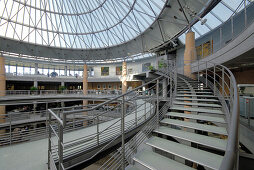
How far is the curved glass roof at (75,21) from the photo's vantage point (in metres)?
16.0

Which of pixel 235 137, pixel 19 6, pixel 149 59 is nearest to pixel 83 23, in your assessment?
pixel 19 6

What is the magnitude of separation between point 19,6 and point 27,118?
17875 millimetres

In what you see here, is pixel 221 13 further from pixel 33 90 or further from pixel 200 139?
pixel 33 90

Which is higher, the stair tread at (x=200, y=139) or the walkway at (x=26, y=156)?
the stair tread at (x=200, y=139)

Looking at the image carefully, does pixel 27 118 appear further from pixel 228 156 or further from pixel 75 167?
pixel 228 156

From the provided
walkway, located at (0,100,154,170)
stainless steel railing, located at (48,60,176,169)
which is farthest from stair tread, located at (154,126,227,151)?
walkway, located at (0,100,154,170)

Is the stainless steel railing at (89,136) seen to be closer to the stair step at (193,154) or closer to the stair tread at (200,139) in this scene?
the stair tread at (200,139)

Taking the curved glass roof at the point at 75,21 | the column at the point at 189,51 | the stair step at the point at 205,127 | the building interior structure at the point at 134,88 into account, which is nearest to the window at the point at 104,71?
the building interior structure at the point at 134,88

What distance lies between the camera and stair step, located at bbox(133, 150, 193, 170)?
230cm

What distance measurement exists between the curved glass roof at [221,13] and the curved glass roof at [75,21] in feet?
18.6

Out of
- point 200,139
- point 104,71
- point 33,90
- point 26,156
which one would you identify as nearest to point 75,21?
point 104,71

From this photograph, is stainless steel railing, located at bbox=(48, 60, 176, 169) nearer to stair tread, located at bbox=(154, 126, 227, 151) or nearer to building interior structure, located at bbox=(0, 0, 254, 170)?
building interior structure, located at bbox=(0, 0, 254, 170)

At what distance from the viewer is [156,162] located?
2.48 m

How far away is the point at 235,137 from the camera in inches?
40.0
